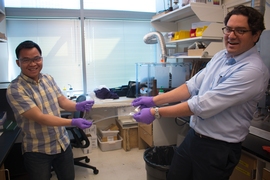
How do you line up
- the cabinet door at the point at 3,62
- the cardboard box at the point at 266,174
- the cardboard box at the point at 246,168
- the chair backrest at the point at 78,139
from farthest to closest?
the cabinet door at the point at 3,62
the chair backrest at the point at 78,139
the cardboard box at the point at 246,168
the cardboard box at the point at 266,174

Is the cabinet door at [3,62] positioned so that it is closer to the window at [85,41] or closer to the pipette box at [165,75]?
the window at [85,41]

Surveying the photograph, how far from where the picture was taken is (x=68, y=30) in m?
3.38

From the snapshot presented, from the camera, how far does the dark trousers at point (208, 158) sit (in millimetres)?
1269

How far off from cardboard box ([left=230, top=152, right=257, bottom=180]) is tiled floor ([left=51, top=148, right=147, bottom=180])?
1172 mm

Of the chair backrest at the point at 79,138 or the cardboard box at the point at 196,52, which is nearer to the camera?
the cardboard box at the point at 196,52

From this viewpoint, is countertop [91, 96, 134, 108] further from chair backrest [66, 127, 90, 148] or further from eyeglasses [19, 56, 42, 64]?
eyeglasses [19, 56, 42, 64]

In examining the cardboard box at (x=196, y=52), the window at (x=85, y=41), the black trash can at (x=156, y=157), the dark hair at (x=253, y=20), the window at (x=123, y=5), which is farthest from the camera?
the window at (x=123, y=5)

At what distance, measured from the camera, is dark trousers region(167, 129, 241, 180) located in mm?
1269

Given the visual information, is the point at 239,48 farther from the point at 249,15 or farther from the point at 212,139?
the point at 212,139

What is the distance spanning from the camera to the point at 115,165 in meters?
2.76

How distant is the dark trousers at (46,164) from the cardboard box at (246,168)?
1.24 m

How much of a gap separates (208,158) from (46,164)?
3.57ft

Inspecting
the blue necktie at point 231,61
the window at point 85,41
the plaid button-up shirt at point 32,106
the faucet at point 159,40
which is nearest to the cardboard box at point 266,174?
the blue necktie at point 231,61

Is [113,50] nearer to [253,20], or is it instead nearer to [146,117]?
[146,117]
